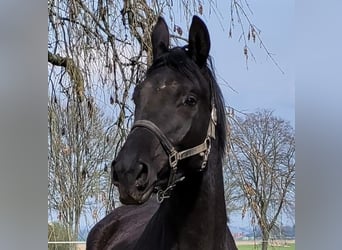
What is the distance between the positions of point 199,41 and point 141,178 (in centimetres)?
32

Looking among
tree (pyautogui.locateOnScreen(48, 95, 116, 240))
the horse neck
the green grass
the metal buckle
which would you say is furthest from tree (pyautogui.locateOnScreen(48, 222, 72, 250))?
the metal buckle

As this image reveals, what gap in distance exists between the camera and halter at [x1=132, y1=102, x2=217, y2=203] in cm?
94

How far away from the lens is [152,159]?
919 mm

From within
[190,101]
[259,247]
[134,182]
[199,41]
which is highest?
[199,41]

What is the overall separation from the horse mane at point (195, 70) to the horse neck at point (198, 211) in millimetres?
61

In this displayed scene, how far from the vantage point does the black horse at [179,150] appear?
0.91m

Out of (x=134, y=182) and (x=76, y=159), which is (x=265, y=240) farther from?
(x=134, y=182)

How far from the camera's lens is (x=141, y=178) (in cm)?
89

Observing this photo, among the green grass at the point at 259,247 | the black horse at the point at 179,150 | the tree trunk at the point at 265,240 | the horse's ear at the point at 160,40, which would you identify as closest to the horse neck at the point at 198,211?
the black horse at the point at 179,150

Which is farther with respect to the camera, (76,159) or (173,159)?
(76,159)

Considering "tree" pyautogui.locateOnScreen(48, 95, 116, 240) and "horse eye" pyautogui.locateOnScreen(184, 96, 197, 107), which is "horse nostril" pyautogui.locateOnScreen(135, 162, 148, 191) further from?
"tree" pyautogui.locateOnScreen(48, 95, 116, 240)

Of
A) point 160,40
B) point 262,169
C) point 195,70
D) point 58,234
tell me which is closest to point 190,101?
point 195,70
